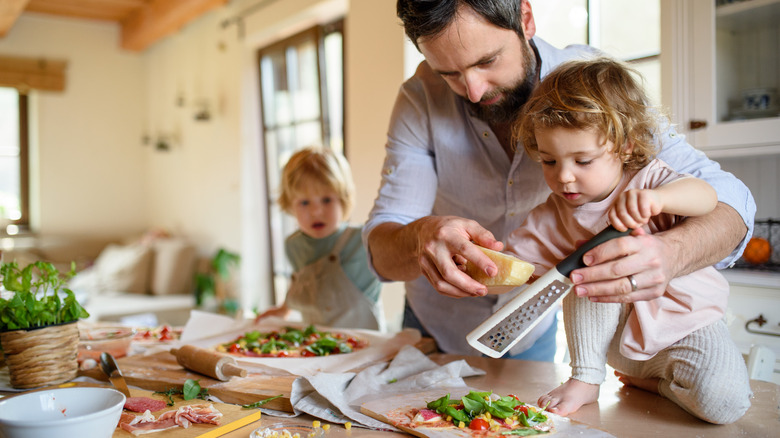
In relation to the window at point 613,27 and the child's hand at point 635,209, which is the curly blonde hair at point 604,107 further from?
the window at point 613,27

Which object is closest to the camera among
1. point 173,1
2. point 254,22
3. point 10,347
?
point 10,347

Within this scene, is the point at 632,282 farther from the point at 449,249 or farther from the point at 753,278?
the point at 753,278

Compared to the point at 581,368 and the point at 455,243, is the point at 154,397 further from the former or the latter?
the point at 581,368

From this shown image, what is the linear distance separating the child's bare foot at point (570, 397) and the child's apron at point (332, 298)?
134 centimetres

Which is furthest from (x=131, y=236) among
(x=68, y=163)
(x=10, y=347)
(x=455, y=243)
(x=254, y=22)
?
(x=455, y=243)

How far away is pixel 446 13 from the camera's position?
4.15 ft

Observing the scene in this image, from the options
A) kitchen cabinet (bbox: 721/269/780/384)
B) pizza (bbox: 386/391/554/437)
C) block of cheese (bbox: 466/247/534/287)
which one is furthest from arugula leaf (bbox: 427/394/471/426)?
kitchen cabinet (bbox: 721/269/780/384)

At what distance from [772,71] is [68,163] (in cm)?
698

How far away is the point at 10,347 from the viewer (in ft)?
4.30

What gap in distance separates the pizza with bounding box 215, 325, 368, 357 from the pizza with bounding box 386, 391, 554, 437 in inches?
22.3

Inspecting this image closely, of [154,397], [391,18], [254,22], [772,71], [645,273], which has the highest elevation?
[254,22]

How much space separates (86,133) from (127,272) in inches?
84.8

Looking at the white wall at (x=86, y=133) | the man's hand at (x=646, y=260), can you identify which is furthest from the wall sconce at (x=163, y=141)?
the man's hand at (x=646, y=260)

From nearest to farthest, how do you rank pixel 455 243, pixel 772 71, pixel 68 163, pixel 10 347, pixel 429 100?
pixel 455 243
pixel 10 347
pixel 429 100
pixel 772 71
pixel 68 163
